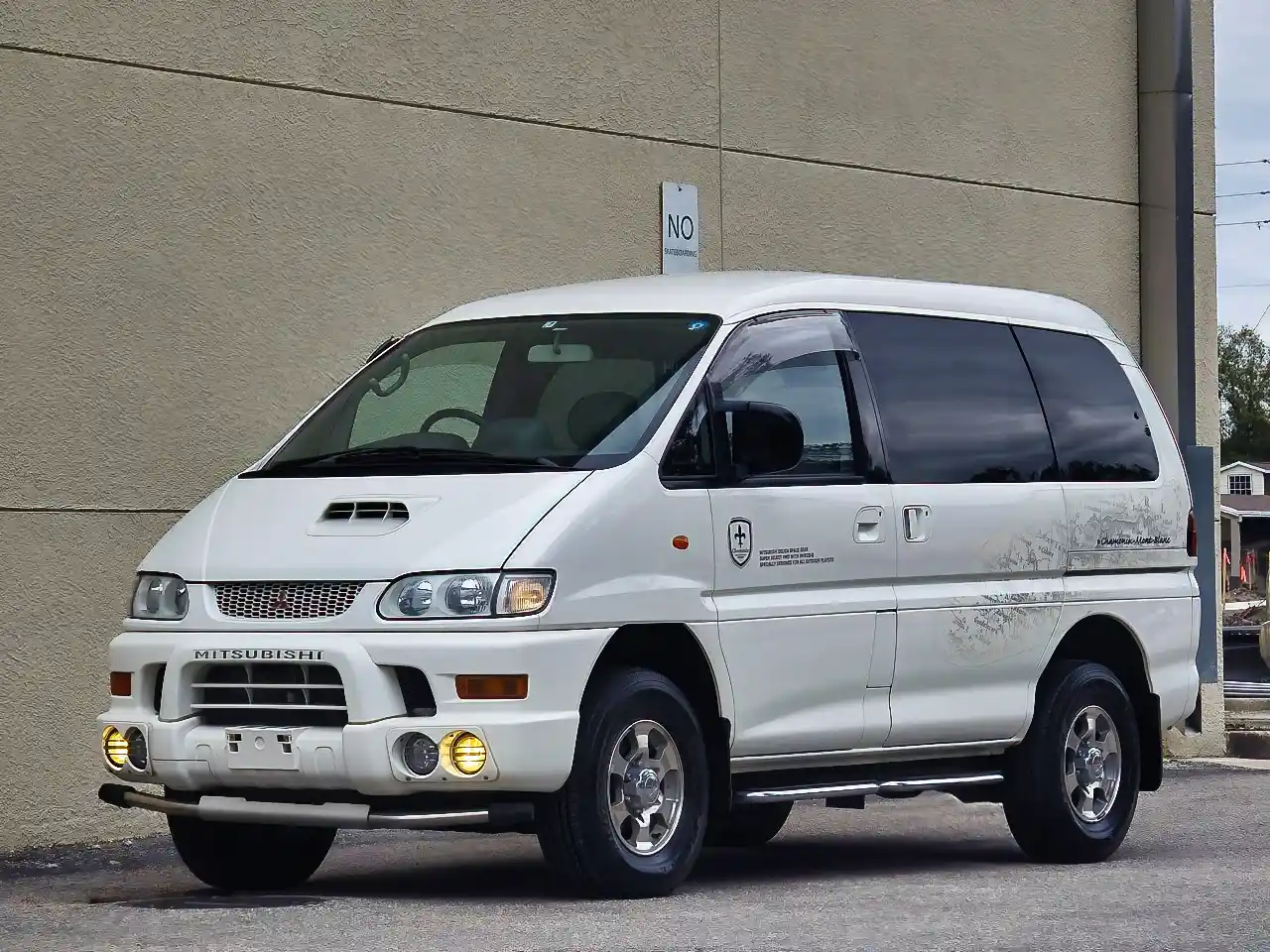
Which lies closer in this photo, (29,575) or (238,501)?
(238,501)

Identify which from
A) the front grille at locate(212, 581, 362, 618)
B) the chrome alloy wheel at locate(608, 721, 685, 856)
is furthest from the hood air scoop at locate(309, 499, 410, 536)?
the chrome alloy wheel at locate(608, 721, 685, 856)

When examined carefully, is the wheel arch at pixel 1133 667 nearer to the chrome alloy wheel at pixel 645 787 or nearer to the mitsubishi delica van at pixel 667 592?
the mitsubishi delica van at pixel 667 592

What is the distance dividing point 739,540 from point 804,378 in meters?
0.91

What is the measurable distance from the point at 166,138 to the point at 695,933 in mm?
5573

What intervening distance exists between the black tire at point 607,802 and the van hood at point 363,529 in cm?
65

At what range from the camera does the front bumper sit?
7738 millimetres

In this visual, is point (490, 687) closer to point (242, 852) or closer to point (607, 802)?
point (607, 802)

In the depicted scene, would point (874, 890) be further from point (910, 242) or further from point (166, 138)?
point (910, 242)

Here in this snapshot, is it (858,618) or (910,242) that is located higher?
(910,242)

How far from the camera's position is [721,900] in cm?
841

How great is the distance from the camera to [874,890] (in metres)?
8.79

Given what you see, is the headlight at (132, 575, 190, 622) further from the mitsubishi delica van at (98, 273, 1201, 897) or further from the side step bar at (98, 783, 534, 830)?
the side step bar at (98, 783, 534, 830)

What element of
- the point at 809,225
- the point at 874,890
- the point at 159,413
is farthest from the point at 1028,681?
the point at 809,225

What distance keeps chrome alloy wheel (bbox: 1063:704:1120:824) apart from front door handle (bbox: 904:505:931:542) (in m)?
1.37
